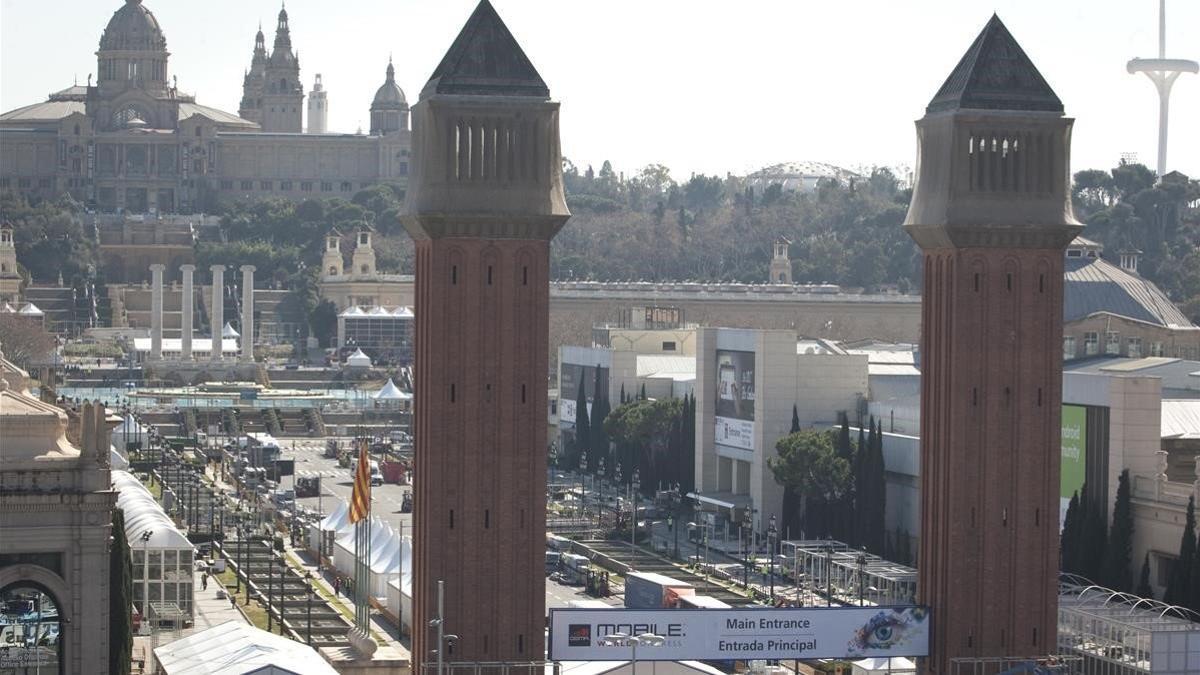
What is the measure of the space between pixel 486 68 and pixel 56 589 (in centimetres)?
1293

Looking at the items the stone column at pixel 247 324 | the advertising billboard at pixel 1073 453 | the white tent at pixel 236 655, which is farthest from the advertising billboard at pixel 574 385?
the white tent at pixel 236 655

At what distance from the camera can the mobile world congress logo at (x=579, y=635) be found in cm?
5000

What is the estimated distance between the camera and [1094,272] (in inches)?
4441

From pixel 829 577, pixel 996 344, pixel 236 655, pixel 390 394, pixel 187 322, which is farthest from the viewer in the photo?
pixel 187 322

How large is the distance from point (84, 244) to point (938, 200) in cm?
14477

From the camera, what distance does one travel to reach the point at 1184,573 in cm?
6153

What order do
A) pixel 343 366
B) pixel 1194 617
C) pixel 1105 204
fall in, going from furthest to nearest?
pixel 1105 204, pixel 343 366, pixel 1194 617

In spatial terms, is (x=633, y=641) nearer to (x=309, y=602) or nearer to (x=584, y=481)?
(x=309, y=602)

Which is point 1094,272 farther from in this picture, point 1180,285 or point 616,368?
point 1180,285

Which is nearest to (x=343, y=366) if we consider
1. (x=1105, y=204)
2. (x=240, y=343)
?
(x=240, y=343)

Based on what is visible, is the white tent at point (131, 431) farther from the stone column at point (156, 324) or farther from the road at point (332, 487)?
the stone column at point (156, 324)

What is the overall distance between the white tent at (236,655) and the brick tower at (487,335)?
240 cm

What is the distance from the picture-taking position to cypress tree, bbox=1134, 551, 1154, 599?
64.8 metres

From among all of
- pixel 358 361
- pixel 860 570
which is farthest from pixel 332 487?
pixel 358 361
